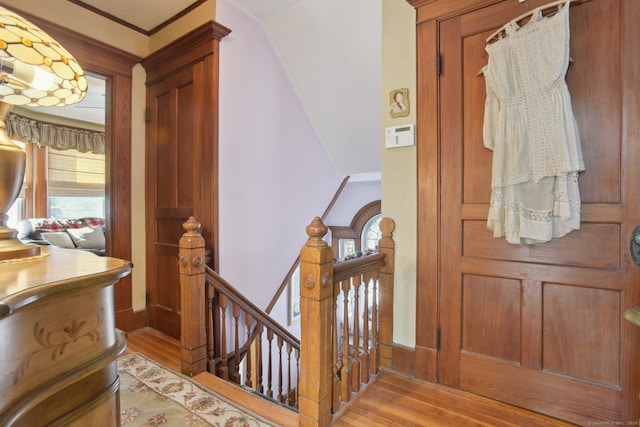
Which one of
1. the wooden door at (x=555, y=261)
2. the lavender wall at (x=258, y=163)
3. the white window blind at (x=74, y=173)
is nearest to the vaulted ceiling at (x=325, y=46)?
the lavender wall at (x=258, y=163)

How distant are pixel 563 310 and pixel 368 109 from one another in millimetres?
2138

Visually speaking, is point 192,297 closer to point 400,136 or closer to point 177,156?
point 177,156

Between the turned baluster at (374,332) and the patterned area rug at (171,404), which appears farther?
the turned baluster at (374,332)

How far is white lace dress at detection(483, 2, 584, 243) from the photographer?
1.31m

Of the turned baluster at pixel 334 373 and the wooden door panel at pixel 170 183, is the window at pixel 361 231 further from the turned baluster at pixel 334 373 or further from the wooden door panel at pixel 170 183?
the turned baluster at pixel 334 373

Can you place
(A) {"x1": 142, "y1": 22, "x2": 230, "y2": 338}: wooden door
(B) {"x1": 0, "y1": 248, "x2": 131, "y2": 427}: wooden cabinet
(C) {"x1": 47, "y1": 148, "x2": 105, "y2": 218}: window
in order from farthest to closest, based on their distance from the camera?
(C) {"x1": 47, "y1": 148, "x2": 105, "y2": 218}: window, (A) {"x1": 142, "y1": 22, "x2": 230, "y2": 338}: wooden door, (B) {"x1": 0, "y1": 248, "x2": 131, "y2": 427}: wooden cabinet

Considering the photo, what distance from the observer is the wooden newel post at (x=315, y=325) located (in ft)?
4.29

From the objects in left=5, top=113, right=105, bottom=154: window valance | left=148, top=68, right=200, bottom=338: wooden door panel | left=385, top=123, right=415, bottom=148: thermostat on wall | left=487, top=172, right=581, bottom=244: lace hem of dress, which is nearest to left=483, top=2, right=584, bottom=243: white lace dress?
left=487, top=172, right=581, bottom=244: lace hem of dress

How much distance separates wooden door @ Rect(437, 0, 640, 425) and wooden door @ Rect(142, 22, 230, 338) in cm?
155

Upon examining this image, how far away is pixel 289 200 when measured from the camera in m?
3.03

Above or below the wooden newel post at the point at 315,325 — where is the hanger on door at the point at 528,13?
above

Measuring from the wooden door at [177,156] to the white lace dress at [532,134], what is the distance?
5.76 ft

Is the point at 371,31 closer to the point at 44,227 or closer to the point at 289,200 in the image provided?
the point at 289,200

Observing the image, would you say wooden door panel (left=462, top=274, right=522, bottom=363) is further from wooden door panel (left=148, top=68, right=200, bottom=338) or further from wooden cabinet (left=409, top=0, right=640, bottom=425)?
wooden door panel (left=148, top=68, right=200, bottom=338)
